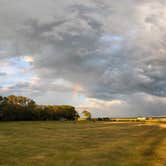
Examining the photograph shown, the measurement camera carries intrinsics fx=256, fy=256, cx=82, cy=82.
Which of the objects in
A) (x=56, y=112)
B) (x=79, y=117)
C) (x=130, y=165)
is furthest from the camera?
A: (x=79, y=117)

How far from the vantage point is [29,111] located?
97375 mm

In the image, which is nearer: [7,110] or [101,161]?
[101,161]

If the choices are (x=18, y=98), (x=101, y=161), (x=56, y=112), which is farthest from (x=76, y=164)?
(x=18, y=98)

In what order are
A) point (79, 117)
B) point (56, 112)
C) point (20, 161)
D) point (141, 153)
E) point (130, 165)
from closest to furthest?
point (130, 165)
point (20, 161)
point (141, 153)
point (56, 112)
point (79, 117)

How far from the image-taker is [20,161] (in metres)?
14.6

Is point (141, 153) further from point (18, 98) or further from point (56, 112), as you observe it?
point (18, 98)

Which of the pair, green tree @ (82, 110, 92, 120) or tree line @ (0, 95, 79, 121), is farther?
green tree @ (82, 110, 92, 120)

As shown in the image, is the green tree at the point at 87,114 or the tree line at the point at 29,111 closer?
the tree line at the point at 29,111

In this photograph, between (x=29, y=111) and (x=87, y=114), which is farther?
(x=87, y=114)

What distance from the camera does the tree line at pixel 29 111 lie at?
89.2m

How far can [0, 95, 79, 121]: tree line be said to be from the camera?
293 ft

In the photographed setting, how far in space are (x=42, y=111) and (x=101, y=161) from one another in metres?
91.1

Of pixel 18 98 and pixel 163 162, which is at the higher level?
pixel 18 98

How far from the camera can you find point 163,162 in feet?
46.9
